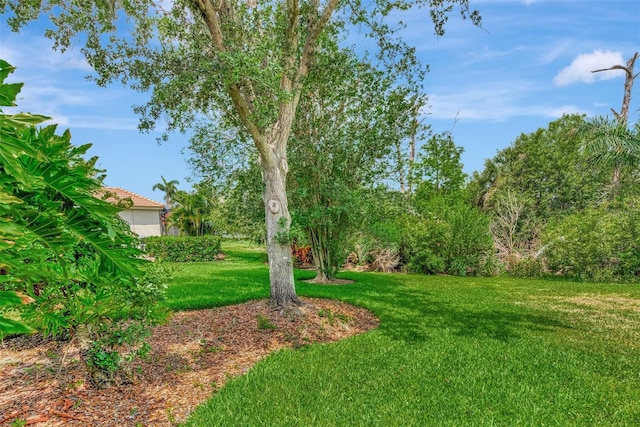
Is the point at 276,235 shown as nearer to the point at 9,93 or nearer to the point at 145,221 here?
the point at 9,93

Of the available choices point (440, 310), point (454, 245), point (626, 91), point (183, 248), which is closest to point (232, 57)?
point (440, 310)

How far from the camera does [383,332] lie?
611cm

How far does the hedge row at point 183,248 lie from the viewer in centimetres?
2073

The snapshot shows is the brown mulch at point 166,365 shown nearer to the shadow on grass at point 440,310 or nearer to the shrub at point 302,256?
the shadow on grass at point 440,310

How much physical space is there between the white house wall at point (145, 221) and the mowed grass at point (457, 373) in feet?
69.1

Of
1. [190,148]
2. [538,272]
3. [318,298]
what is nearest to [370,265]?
[538,272]

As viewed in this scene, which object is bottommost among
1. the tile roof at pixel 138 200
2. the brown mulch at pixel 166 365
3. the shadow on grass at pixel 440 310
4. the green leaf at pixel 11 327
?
the shadow on grass at pixel 440 310

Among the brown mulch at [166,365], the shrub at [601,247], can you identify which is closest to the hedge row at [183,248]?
the brown mulch at [166,365]

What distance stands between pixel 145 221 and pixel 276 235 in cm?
2413

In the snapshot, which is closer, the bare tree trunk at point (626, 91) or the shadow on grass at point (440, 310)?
the shadow on grass at point (440, 310)

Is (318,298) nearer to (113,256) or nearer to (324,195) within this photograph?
(324,195)

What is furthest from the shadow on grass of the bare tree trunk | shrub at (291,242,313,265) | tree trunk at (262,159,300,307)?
the bare tree trunk

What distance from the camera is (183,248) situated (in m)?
21.0

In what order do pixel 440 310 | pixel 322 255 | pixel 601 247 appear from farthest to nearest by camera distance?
1. pixel 601 247
2. pixel 322 255
3. pixel 440 310
